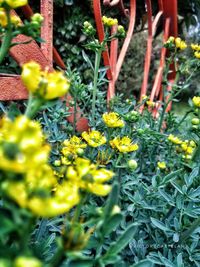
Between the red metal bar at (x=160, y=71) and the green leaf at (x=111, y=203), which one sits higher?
the green leaf at (x=111, y=203)

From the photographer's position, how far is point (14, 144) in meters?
0.33

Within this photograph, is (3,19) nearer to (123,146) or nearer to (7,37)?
(7,37)

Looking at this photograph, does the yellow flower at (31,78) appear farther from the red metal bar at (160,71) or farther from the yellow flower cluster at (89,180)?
the red metal bar at (160,71)

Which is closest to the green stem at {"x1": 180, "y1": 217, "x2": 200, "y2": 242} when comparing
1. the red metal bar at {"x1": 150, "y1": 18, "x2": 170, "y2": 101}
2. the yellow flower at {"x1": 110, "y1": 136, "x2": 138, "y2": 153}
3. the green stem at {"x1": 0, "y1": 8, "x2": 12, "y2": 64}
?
the yellow flower at {"x1": 110, "y1": 136, "x2": 138, "y2": 153}

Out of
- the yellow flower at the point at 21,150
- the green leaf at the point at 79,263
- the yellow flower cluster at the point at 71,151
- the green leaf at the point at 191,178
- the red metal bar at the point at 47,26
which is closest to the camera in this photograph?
the yellow flower at the point at 21,150

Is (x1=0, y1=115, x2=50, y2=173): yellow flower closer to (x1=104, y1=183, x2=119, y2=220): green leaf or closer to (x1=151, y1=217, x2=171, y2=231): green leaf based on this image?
(x1=104, y1=183, x2=119, y2=220): green leaf

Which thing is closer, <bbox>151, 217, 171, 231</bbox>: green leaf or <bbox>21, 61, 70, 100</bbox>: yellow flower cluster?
<bbox>21, 61, 70, 100</bbox>: yellow flower cluster

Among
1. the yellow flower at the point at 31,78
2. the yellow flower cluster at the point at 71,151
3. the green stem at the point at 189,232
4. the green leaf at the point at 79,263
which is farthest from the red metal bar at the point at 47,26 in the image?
the green leaf at the point at 79,263

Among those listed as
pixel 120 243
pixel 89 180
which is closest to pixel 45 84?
pixel 89 180

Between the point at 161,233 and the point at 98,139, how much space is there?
0.40 meters

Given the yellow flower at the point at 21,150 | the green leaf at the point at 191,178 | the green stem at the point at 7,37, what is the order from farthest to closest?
the green leaf at the point at 191,178, the green stem at the point at 7,37, the yellow flower at the point at 21,150

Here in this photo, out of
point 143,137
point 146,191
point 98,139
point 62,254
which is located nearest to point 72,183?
point 62,254

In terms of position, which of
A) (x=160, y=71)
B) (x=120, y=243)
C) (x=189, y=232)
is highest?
(x=120, y=243)

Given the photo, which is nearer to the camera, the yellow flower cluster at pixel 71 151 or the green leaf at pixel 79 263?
the green leaf at pixel 79 263
